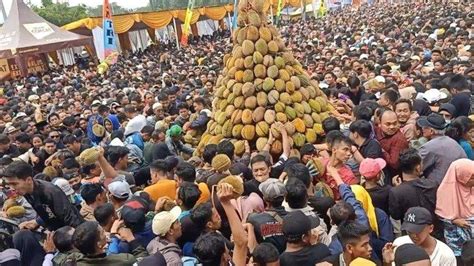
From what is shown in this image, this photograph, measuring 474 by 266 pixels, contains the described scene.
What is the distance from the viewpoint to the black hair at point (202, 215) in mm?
3768

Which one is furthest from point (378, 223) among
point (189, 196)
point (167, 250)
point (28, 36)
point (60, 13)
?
point (60, 13)

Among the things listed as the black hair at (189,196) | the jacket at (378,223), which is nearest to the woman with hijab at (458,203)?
the jacket at (378,223)

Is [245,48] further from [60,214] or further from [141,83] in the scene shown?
[141,83]

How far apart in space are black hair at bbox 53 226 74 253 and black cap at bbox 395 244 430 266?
7.42 ft

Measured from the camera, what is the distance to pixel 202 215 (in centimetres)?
377

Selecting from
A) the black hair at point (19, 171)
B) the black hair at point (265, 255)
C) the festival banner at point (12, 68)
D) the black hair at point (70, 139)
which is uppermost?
the black hair at point (19, 171)

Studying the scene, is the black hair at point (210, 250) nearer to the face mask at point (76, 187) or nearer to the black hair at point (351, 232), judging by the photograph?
the black hair at point (351, 232)

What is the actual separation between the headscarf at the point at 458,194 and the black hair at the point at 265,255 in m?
1.60

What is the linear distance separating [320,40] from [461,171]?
1805 cm

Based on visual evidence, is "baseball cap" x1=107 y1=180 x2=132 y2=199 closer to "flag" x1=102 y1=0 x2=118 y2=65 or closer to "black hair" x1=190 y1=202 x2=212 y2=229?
"black hair" x1=190 y1=202 x2=212 y2=229

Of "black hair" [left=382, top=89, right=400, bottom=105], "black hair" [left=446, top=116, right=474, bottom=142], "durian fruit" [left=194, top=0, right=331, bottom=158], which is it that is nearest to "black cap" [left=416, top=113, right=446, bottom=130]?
"black hair" [left=446, top=116, right=474, bottom=142]

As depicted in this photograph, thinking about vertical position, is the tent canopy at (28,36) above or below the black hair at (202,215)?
above

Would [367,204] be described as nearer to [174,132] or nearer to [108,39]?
[174,132]

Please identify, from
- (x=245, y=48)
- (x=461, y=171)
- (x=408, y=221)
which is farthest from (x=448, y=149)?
(x=245, y=48)
